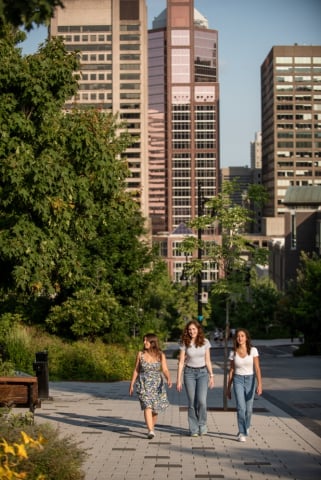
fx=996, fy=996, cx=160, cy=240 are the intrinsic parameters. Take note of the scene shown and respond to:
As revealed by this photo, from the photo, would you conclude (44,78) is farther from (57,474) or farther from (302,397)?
(57,474)

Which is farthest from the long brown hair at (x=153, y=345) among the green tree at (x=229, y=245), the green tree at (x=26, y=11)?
the green tree at (x=26, y=11)

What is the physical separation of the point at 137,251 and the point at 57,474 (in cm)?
2373

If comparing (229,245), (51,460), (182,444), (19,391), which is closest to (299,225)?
(229,245)

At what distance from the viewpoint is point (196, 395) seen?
13891 millimetres

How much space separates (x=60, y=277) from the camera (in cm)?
2425

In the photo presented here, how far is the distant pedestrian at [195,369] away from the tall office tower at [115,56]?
6655 inches

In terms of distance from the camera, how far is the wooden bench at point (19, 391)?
1572 centimetres

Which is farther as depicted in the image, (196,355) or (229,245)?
(229,245)

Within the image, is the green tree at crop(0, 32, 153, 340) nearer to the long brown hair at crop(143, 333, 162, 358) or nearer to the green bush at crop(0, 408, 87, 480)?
the long brown hair at crop(143, 333, 162, 358)

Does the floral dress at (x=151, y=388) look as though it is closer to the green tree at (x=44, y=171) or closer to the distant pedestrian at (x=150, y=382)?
the distant pedestrian at (x=150, y=382)

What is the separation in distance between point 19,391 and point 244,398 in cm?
399

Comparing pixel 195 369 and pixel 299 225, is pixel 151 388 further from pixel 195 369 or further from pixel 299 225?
pixel 299 225

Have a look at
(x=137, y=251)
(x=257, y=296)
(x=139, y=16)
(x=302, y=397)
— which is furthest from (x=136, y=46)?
(x=302, y=397)

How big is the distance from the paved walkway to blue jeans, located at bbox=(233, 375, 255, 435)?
26 cm
